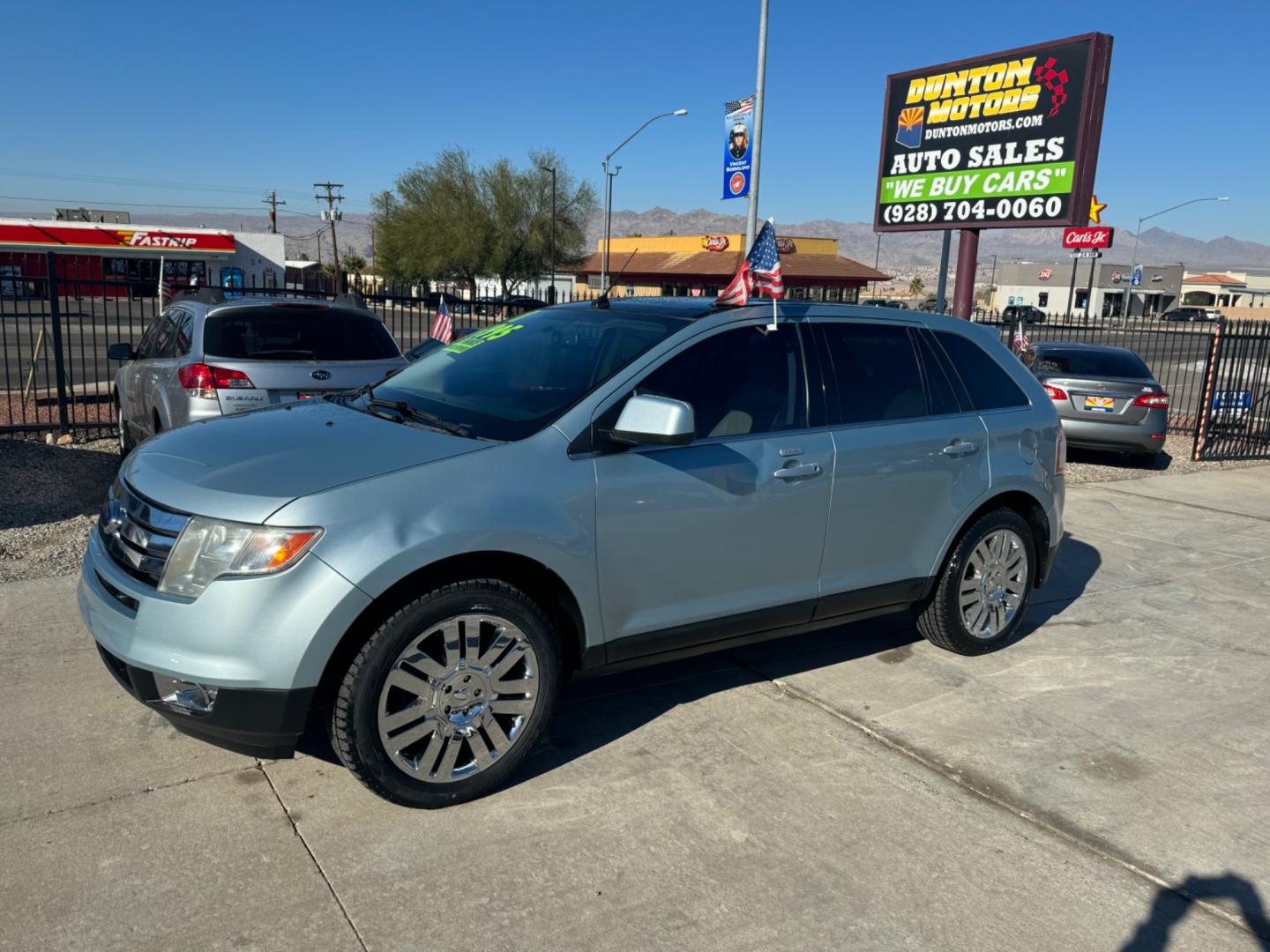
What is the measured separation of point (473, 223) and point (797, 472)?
54.2 m

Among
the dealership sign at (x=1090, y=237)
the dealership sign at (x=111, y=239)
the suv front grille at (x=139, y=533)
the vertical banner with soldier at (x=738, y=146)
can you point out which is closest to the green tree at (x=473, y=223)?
the dealership sign at (x=111, y=239)

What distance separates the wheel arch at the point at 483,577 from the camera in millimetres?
3275

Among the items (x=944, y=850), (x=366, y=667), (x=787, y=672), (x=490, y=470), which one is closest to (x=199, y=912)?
(x=366, y=667)

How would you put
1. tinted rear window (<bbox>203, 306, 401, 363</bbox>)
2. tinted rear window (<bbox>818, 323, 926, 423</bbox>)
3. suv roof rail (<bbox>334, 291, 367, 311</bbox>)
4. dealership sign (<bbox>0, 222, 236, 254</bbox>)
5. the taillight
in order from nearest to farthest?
tinted rear window (<bbox>818, 323, 926, 423</bbox>) → the taillight → tinted rear window (<bbox>203, 306, 401, 363</bbox>) → suv roof rail (<bbox>334, 291, 367, 311</bbox>) → dealership sign (<bbox>0, 222, 236, 254</bbox>)

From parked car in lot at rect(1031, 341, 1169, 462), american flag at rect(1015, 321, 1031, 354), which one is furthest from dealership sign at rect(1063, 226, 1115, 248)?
parked car in lot at rect(1031, 341, 1169, 462)

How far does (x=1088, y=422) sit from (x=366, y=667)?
33.6ft

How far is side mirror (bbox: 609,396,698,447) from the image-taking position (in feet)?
11.7

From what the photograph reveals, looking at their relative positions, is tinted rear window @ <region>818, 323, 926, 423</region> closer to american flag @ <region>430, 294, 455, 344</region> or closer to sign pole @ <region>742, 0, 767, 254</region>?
american flag @ <region>430, 294, 455, 344</region>

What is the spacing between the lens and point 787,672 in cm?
497

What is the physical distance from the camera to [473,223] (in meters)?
55.6

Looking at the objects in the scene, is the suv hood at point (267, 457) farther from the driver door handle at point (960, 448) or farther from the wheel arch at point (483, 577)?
the driver door handle at point (960, 448)

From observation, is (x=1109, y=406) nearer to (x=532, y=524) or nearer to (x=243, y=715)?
(x=532, y=524)

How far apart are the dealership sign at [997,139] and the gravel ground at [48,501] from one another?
9.73 meters

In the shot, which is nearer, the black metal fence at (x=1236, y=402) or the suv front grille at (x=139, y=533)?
the suv front grille at (x=139, y=533)
